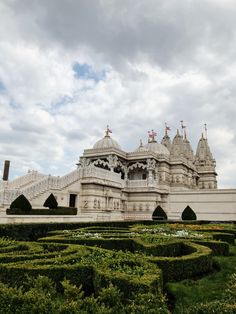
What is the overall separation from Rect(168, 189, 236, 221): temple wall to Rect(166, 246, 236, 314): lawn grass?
35281 mm

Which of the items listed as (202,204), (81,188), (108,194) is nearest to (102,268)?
(81,188)

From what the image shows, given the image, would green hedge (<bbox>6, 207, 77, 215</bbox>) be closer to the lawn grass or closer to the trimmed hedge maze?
the trimmed hedge maze

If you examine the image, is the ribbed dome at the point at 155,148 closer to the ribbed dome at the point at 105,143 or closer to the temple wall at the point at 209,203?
the ribbed dome at the point at 105,143

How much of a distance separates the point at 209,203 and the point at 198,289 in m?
38.1

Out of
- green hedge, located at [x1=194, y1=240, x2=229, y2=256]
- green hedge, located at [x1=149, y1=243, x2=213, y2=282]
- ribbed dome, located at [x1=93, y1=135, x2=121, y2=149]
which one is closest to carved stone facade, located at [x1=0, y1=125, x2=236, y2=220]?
ribbed dome, located at [x1=93, y1=135, x2=121, y2=149]

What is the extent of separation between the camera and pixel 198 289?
25.4ft

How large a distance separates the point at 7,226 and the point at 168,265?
11.0 metres

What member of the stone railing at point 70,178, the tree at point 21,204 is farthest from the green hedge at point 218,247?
the stone railing at point 70,178

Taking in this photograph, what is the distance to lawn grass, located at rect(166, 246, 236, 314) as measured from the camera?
696 centimetres

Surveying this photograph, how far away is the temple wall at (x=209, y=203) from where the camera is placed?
42531 mm

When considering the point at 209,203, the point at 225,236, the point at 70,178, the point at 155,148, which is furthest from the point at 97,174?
the point at 225,236

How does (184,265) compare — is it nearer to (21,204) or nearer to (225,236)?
(225,236)

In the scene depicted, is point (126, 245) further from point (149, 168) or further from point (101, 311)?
point (149, 168)

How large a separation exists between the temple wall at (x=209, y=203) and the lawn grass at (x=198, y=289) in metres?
35.3
